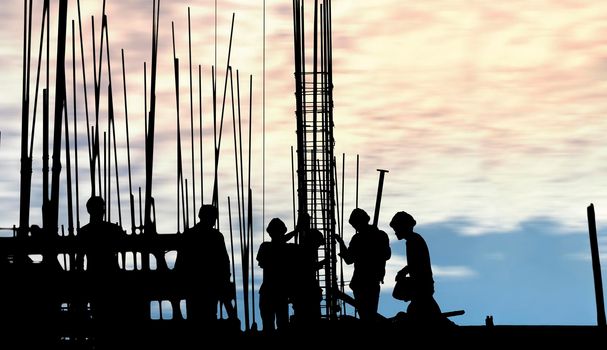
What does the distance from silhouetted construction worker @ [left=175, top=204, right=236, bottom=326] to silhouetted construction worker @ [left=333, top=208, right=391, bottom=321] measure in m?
1.85

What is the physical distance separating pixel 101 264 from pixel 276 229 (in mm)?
2572

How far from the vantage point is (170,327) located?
10.2 m

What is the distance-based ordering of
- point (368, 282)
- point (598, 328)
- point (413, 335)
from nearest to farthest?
point (413, 335) → point (598, 328) → point (368, 282)

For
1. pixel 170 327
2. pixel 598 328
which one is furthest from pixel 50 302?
pixel 598 328

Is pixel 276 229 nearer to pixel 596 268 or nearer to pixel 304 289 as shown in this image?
pixel 304 289

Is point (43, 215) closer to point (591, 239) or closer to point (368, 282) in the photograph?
point (368, 282)

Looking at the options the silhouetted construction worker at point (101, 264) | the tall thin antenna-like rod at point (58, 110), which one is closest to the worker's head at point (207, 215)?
the silhouetted construction worker at point (101, 264)

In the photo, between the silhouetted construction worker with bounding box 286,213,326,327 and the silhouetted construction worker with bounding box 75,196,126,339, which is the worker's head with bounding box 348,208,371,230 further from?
the silhouetted construction worker with bounding box 75,196,126,339

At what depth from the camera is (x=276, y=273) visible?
12.2 m

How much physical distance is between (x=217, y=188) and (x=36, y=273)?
320 cm

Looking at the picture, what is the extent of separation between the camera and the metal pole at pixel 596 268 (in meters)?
13.9

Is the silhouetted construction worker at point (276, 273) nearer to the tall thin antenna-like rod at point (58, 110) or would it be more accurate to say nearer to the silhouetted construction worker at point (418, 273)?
the silhouetted construction worker at point (418, 273)

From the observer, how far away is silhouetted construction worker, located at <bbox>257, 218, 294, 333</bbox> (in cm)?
1211

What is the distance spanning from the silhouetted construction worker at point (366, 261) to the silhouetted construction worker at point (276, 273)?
2.20 ft
